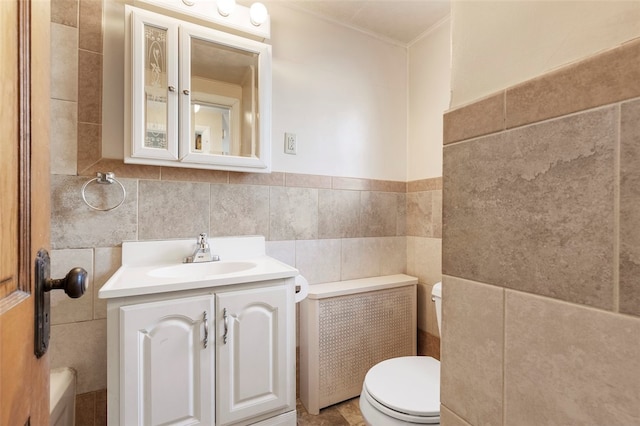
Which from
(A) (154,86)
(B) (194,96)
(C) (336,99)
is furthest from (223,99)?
(C) (336,99)

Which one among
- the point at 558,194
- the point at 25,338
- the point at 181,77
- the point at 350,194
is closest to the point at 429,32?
the point at 350,194

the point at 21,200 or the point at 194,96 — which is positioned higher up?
the point at 194,96

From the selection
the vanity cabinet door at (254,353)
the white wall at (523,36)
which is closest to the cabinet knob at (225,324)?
the vanity cabinet door at (254,353)

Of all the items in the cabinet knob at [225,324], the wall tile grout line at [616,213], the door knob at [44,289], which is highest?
the wall tile grout line at [616,213]

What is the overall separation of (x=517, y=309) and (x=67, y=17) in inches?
73.0

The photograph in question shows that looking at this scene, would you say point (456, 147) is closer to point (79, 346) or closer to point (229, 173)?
point (229, 173)

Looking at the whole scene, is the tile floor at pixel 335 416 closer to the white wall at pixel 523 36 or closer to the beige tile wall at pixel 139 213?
the beige tile wall at pixel 139 213

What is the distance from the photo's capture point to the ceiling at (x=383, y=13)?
1666mm

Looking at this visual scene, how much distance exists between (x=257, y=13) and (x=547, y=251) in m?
1.65

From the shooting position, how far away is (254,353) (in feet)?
3.85

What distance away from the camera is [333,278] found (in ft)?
5.83

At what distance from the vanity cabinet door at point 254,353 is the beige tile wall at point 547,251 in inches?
33.4

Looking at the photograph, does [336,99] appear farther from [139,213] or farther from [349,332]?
[349,332]

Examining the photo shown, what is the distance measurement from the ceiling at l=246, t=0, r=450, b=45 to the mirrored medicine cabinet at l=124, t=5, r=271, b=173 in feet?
1.23
